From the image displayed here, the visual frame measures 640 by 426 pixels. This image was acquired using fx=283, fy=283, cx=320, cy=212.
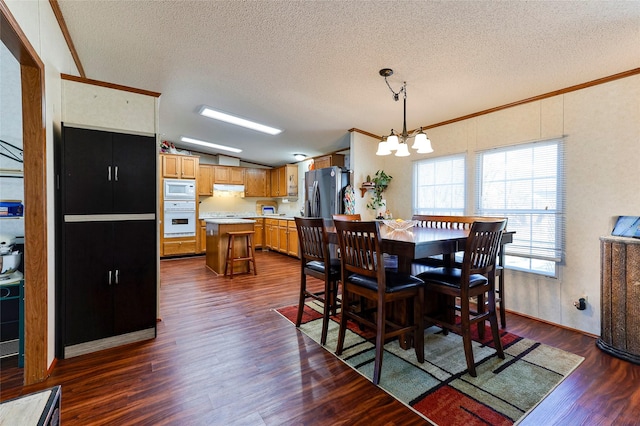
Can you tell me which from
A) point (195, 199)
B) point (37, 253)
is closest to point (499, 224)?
point (37, 253)

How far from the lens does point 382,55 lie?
7.98 ft

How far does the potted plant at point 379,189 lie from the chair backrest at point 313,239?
2.21 meters

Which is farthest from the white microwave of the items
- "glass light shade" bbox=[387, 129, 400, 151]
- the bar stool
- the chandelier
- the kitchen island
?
"glass light shade" bbox=[387, 129, 400, 151]

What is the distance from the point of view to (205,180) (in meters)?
6.86

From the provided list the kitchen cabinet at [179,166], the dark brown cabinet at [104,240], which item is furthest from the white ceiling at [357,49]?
the kitchen cabinet at [179,166]

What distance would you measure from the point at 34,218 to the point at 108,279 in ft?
2.37

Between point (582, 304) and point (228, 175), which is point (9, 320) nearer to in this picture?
point (582, 304)

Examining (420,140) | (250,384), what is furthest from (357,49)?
(250,384)

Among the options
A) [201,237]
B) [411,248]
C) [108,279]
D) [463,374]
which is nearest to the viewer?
[411,248]

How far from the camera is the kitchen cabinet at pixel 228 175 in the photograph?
700 centimetres

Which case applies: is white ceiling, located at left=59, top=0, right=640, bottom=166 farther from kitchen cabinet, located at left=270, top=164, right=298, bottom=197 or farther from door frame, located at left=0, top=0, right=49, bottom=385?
kitchen cabinet, located at left=270, top=164, right=298, bottom=197

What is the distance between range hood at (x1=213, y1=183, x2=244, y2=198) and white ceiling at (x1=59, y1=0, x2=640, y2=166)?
3425 mm

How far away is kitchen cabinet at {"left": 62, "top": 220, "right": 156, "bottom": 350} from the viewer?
216 cm

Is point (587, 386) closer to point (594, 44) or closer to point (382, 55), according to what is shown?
point (594, 44)
